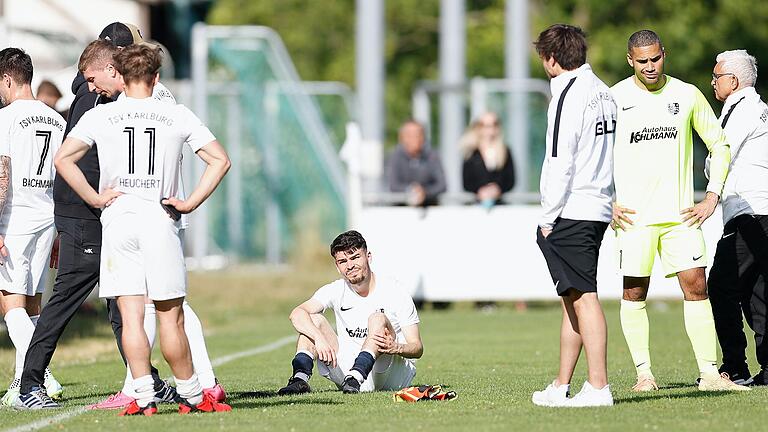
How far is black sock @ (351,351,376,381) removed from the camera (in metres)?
10.3

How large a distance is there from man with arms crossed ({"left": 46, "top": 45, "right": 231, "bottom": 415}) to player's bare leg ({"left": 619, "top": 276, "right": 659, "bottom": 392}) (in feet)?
10.2

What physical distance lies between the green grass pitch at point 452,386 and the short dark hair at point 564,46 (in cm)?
204

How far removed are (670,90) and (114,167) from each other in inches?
146

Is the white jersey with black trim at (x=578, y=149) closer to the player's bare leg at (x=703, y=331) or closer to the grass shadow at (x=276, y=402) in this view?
the player's bare leg at (x=703, y=331)

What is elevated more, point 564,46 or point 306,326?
point 564,46

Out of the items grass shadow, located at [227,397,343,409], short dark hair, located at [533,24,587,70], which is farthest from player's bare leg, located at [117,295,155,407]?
short dark hair, located at [533,24,587,70]

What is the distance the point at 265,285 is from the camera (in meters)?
25.1

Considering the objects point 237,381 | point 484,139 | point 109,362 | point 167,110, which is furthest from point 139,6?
point 167,110

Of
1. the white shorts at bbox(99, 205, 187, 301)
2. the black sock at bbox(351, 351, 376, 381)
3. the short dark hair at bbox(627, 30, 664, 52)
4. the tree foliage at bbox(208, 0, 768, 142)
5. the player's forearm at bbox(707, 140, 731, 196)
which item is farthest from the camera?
the tree foliage at bbox(208, 0, 768, 142)

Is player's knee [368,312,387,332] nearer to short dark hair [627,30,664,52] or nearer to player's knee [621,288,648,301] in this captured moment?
player's knee [621,288,648,301]

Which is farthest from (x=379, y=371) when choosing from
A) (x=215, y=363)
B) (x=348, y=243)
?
(x=215, y=363)

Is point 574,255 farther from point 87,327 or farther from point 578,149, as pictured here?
point 87,327

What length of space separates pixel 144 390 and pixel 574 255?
8.55ft

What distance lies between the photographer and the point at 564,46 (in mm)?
9180
